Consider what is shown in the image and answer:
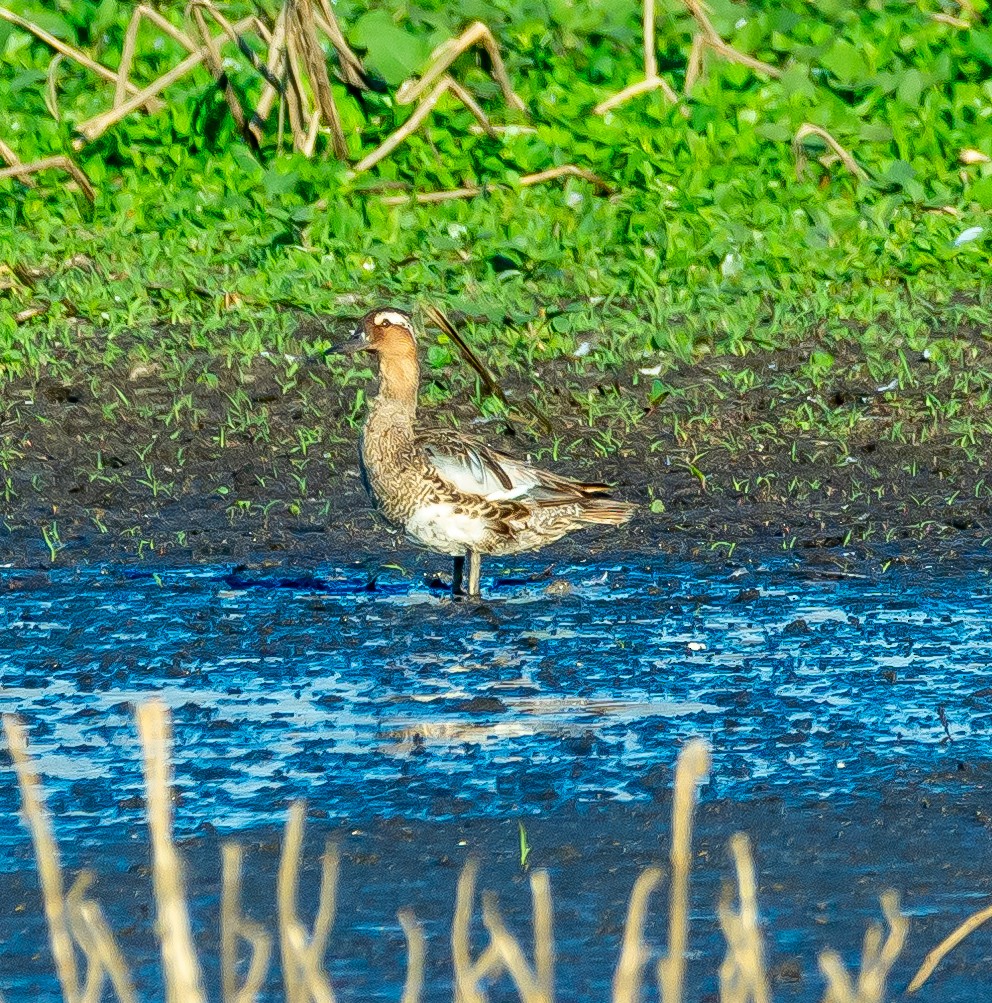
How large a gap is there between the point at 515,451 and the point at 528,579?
1425 millimetres

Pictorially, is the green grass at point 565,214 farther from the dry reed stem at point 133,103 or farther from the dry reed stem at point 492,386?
the dry reed stem at point 492,386

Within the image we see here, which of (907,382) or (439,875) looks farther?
(907,382)

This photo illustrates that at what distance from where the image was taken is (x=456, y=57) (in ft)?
41.8

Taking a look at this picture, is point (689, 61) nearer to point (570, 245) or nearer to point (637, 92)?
point (637, 92)

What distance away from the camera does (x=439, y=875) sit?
4586 millimetres

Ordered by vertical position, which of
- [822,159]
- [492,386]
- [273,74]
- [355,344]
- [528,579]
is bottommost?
[528,579]

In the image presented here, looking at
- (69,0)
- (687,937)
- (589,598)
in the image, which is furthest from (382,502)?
(69,0)

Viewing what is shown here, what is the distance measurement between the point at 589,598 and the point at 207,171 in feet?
19.9

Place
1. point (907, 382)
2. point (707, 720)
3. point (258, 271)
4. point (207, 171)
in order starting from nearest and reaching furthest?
point (707, 720), point (907, 382), point (258, 271), point (207, 171)

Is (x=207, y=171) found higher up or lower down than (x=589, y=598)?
higher up

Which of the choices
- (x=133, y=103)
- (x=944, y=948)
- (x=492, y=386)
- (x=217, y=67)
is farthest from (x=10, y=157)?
(x=944, y=948)

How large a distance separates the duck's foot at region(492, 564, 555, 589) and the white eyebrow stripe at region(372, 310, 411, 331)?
3.41 ft

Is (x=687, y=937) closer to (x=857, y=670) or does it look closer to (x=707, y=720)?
(x=707, y=720)

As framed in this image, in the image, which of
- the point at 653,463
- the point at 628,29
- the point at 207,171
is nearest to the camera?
the point at 653,463
